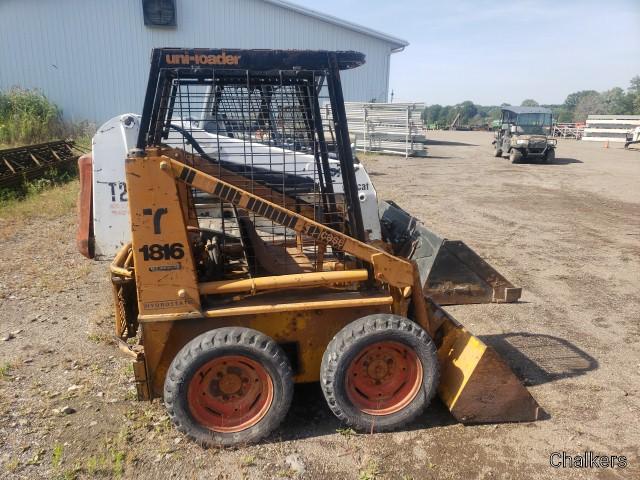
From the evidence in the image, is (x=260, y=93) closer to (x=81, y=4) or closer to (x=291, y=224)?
(x=291, y=224)

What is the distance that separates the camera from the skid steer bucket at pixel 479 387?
324 centimetres

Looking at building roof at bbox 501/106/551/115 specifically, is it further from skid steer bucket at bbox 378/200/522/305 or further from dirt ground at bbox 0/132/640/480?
skid steer bucket at bbox 378/200/522/305

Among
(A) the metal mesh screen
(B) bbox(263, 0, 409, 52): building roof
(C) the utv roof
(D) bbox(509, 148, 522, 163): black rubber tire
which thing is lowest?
(D) bbox(509, 148, 522, 163): black rubber tire

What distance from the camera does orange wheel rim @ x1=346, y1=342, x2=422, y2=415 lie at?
3.25m

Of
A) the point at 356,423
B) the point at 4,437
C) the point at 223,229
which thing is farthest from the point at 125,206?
the point at 356,423

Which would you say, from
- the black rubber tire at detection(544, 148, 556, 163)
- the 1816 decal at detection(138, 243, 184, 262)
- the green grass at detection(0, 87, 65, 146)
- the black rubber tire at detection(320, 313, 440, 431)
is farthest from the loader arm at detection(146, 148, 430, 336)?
the black rubber tire at detection(544, 148, 556, 163)

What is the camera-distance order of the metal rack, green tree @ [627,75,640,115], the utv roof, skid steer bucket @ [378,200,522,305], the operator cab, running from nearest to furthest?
skid steer bucket @ [378,200,522,305] → the operator cab → the utv roof → the metal rack → green tree @ [627,75,640,115]

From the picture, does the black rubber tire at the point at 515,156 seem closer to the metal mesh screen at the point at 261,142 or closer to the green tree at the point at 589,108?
the metal mesh screen at the point at 261,142

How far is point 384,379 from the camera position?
3326mm

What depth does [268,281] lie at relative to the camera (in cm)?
315

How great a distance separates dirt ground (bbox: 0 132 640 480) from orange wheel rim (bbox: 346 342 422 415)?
7.9 inches

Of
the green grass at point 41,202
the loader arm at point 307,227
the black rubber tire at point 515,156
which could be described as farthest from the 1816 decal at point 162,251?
the black rubber tire at point 515,156

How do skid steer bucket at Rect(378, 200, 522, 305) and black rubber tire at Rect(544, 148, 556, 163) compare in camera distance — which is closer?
skid steer bucket at Rect(378, 200, 522, 305)

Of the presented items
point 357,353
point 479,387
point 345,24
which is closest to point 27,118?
point 345,24
